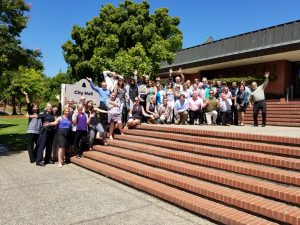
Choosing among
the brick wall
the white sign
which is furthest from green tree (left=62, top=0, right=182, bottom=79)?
the white sign

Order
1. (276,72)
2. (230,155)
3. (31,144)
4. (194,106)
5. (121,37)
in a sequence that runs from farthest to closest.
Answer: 1. (121,37)
2. (276,72)
3. (194,106)
4. (31,144)
5. (230,155)

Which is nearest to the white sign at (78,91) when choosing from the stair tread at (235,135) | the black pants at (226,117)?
the stair tread at (235,135)

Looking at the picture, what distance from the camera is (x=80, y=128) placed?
9.59 m

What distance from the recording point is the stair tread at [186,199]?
482 centimetres

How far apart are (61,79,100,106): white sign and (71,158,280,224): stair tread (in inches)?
143

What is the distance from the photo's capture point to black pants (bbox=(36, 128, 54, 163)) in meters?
9.52

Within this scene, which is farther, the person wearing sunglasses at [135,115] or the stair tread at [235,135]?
the person wearing sunglasses at [135,115]

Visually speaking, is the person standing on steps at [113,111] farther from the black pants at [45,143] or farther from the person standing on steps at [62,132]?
the black pants at [45,143]

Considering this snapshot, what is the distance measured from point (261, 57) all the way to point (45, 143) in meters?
13.9

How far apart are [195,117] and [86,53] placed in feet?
62.5

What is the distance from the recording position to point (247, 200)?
5.08m

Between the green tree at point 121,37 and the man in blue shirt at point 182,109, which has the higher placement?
the green tree at point 121,37

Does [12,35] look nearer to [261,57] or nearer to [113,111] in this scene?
[113,111]

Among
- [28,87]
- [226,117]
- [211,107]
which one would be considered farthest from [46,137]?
[28,87]
